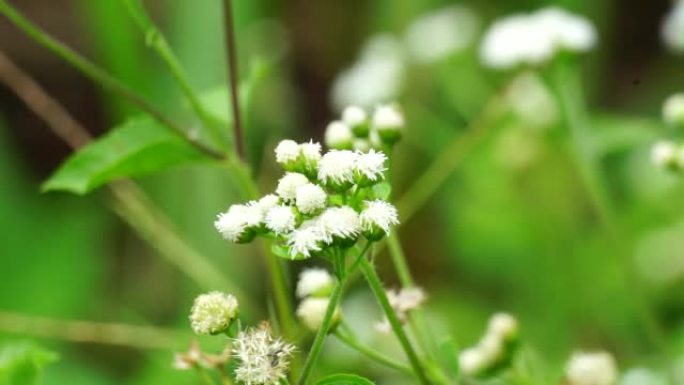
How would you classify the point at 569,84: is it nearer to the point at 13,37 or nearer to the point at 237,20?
the point at 237,20

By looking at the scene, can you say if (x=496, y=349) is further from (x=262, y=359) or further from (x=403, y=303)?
(x=262, y=359)

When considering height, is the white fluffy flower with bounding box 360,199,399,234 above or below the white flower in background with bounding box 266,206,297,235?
below

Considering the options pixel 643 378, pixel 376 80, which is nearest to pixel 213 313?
pixel 643 378

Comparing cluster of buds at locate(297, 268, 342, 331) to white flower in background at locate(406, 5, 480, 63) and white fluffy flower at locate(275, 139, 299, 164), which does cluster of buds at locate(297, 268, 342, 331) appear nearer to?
white fluffy flower at locate(275, 139, 299, 164)

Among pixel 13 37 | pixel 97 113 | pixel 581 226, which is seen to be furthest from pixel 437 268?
pixel 13 37

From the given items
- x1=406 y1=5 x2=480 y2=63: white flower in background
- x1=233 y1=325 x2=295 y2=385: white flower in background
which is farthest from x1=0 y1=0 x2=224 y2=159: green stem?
x1=406 y1=5 x2=480 y2=63: white flower in background

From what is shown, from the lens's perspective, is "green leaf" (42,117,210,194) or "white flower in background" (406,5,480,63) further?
"white flower in background" (406,5,480,63)

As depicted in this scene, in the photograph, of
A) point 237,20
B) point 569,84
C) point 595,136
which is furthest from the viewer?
point 237,20
